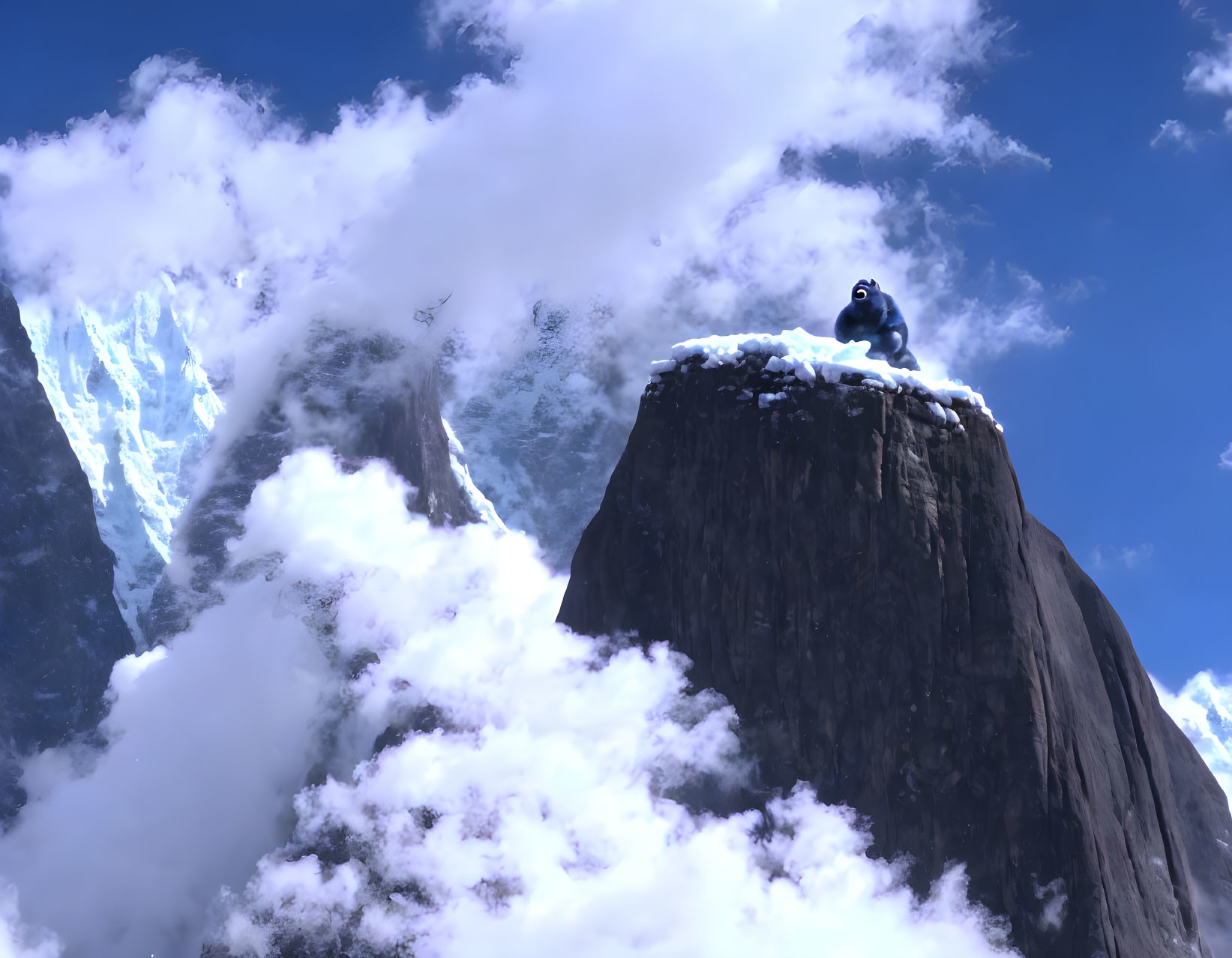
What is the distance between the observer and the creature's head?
44344mm

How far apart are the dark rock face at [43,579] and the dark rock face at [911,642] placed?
338 feet

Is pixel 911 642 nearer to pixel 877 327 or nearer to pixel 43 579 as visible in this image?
pixel 877 327

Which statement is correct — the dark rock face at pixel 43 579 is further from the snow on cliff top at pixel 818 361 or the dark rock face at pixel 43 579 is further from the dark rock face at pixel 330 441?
the snow on cliff top at pixel 818 361

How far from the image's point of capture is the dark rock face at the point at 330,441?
391 ft

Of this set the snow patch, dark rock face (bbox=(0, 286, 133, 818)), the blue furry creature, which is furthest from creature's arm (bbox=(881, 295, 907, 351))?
dark rock face (bbox=(0, 286, 133, 818))

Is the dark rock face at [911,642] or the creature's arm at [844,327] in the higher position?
the creature's arm at [844,327]

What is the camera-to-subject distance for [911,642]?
3934cm

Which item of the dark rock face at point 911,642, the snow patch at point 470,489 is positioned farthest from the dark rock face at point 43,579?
the dark rock face at point 911,642

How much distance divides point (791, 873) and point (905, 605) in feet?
31.2

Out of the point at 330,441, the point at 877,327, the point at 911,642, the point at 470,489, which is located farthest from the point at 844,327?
the point at 470,489

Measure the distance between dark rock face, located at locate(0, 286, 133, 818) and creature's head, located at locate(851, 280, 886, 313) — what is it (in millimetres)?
111149

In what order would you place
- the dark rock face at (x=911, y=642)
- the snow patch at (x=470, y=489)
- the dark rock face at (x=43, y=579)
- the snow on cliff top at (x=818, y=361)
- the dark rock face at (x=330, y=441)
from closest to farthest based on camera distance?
1. the dark rock face at (x=911, y=642)
2. the snow on cliff top at (x=818, y=361)
3. the dark rock face at (x=330, y=441)
4. the dark rock face at (x=43, y=579)
5. the snow patch at (x=470, y=489)

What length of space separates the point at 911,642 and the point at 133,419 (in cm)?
12812

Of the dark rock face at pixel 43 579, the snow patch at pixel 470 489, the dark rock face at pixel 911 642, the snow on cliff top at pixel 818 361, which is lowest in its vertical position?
the dark rock face at pixel 911 642
